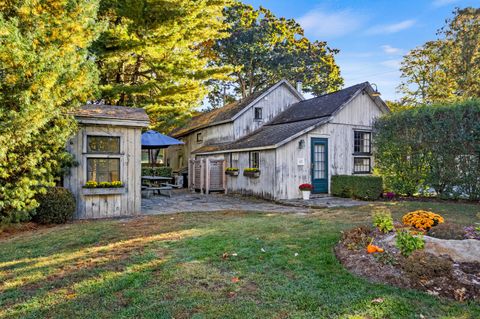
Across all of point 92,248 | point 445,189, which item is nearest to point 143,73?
point 92,248

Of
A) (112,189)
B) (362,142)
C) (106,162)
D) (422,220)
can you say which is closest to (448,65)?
(362,142)

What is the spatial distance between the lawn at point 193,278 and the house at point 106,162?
1.94 metres

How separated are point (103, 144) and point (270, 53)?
23933 mm

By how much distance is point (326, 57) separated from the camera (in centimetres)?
3158

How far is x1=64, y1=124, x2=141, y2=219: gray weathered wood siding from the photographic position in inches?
322

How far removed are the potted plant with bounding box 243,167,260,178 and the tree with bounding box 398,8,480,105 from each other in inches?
683

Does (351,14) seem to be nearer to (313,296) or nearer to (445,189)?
(445,189)

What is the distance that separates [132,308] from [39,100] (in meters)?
4.94

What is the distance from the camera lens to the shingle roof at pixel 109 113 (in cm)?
811

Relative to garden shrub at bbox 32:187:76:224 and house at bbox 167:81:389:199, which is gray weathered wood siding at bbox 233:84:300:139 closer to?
house at bbox 167:81:389:199

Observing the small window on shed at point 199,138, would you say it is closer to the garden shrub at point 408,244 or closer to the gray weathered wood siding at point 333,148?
the gray weathered wood siding at point 333,148

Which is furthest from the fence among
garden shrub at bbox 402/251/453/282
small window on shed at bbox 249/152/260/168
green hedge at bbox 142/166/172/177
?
garden shrub at bbox 402/251/453/282

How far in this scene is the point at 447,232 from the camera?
495 cm

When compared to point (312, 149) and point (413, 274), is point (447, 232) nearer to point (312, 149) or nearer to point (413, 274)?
point (413, 274)
